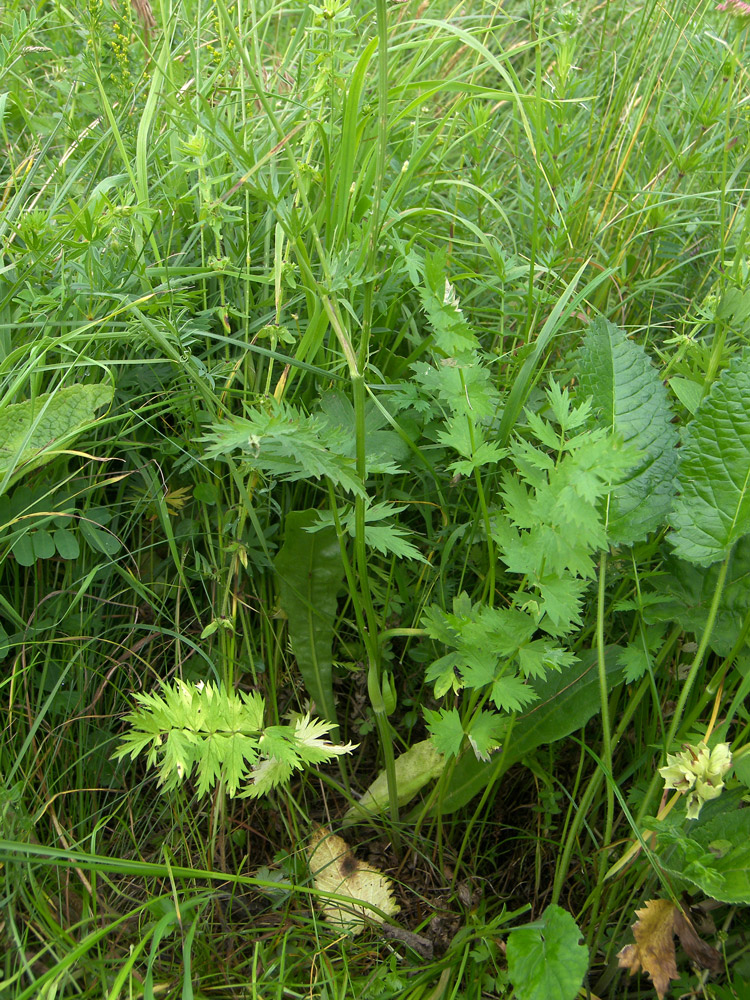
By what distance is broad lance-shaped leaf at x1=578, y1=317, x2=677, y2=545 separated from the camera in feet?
4.05

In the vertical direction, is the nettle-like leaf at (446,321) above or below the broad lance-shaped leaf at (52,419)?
above

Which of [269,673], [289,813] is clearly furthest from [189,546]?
[289,813]

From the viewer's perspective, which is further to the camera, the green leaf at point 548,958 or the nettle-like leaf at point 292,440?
the green leaf at point 548,958

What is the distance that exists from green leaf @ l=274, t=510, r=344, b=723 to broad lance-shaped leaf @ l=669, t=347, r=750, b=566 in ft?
1.88

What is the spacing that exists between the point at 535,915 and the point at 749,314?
106cm

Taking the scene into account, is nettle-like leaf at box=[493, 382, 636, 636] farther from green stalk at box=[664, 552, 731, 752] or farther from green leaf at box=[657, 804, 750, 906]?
green leaf at box=[657, 804, 750, 906]

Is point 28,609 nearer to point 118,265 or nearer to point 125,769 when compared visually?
point 125,769

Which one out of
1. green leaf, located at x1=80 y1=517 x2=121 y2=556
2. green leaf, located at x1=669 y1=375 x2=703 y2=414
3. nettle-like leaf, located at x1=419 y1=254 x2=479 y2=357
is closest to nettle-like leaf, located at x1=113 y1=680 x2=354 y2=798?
green leaf, located at x1=80 y1=517 x2=121 y2=556

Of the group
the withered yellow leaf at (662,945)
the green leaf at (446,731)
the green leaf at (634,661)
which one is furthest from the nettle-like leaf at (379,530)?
the withered yellow leaf at (662,945)

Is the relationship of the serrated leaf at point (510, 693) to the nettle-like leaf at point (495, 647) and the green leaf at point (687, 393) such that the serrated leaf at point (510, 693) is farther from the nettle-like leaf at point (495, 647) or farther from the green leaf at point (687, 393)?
the green leaf at point (687, 393)

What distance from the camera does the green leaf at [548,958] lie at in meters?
1.07

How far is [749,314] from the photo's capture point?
1208 millimetres

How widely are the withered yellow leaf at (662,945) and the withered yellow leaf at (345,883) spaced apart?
39 centimetres

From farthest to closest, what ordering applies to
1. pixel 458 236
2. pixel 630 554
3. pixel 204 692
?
1. pixel 458 236
2. pixel 630 554
3. pixel 204 692
